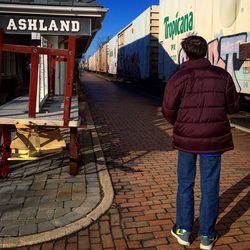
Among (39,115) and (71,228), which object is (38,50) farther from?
(71,228)

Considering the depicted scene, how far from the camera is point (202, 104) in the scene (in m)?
3.56

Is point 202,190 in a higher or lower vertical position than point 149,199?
higher

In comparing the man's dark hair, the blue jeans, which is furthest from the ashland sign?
the blue jeans

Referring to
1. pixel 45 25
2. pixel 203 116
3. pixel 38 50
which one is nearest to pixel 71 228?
pixel 203 116

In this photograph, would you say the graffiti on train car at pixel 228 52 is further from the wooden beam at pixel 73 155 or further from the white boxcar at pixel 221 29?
the wooden beam at pixel 73 155

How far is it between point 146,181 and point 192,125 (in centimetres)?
240

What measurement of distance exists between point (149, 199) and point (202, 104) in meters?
1.90

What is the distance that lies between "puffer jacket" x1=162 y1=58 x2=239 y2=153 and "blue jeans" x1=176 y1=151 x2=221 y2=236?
14cm

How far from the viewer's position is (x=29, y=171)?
6.14 metres

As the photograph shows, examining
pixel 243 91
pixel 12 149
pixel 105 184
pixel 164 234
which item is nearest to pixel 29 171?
→ pixel 12 149

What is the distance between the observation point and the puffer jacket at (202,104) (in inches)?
140

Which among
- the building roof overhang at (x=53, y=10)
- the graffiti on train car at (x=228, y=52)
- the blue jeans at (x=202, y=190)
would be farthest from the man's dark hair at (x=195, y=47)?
the graffiti on train car at (x=228, y=52)

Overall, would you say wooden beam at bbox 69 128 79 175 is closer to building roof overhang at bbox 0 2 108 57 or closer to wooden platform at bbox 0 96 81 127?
wooden platform at bbox 0 96 81 127

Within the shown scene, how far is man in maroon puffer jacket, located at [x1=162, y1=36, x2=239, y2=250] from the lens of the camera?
355 cm
